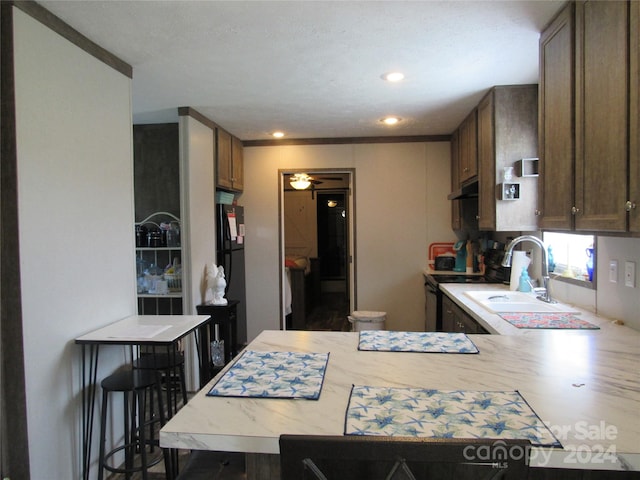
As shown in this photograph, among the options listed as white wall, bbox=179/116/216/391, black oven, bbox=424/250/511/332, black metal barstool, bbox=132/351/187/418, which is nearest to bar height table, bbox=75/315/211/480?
black metal barstool, bbox=132/351/187/418

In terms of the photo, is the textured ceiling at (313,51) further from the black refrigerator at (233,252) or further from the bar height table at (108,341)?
the bar height table at (108,341)

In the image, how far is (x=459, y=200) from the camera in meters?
4.10

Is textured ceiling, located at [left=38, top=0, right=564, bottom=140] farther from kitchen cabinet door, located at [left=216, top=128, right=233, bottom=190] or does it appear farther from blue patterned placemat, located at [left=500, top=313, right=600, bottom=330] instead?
blue patterned placemat, located at [left=500, top=313, right=600, bottom=330]

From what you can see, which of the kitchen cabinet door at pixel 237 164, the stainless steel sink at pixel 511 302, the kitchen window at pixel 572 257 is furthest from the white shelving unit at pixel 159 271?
the kitchen window at pixel 572 257

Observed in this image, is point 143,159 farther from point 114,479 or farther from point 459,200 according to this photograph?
point 459,200

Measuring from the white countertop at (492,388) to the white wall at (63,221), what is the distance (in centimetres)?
100

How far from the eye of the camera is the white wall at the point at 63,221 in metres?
1.73

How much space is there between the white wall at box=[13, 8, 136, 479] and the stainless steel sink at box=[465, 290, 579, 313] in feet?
7.36

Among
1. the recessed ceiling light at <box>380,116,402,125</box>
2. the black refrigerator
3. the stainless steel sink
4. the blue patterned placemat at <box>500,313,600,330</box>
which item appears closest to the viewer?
the blue patterned placemat at <box>500,313,600,330</box>

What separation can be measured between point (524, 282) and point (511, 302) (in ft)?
1.18

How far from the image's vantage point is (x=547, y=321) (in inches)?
81.0

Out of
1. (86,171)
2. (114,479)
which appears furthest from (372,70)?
(114,479)

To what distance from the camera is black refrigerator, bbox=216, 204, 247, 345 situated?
391cm

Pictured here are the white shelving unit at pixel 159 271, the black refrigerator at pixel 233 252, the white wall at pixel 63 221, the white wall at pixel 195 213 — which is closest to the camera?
the white wall at pixel 63 221
